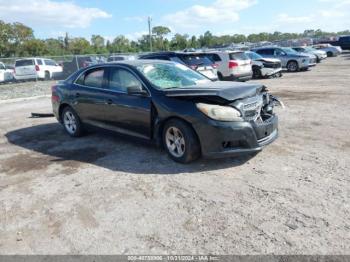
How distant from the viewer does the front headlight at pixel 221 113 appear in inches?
192

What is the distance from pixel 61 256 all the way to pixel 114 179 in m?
1.80

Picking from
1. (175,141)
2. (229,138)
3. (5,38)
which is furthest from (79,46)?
(229,138)

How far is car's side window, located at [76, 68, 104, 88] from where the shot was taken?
6.68 meters

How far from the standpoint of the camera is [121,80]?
6.22 metres

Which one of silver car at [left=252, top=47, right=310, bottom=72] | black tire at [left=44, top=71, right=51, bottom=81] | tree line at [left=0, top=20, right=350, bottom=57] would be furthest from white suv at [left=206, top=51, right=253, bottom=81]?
tree line at [left=0, top=20, right=350, bottom=57]

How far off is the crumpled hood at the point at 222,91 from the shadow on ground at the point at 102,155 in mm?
998

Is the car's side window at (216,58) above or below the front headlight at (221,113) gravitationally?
above

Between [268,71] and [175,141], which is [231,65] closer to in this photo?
[268,71]

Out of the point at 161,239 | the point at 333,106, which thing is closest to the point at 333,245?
the point at 161,239

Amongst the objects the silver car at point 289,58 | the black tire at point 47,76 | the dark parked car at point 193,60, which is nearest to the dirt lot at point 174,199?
the dark parked car at point 193,60

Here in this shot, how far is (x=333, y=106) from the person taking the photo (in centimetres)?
933

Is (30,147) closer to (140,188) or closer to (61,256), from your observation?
(140,188)

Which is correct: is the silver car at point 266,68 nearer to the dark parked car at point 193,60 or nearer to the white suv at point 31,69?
the dark parked car at point 193,60

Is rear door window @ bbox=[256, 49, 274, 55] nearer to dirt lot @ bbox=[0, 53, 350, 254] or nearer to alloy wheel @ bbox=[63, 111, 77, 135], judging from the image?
dirt lot @ bbox=[0, 53, 350, 254]
